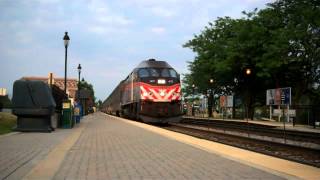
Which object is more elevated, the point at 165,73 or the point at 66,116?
the point at 165,73

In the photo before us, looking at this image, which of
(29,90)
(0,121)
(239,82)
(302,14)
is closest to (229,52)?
(239,82)

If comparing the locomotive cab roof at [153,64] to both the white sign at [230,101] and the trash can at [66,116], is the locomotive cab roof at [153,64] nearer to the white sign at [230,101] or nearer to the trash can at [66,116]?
the trash can at [66,116]

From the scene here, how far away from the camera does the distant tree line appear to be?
43062mm

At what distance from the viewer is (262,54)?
4984 centimetres

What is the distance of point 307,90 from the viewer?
48.9 metres

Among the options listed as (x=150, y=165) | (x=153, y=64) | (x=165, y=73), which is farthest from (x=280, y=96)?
(x=150, y=165)

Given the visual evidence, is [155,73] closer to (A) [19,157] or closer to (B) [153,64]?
(B) [153,64]

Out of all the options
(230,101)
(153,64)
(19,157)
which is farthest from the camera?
(230,101)

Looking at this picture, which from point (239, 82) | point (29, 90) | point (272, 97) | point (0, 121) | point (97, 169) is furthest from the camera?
point (239, 82)

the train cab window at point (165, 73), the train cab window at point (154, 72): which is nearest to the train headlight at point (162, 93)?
the train cab window at point (154, 72)

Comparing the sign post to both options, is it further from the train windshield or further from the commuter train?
the train windshield

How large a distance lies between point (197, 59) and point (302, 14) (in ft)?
72.1

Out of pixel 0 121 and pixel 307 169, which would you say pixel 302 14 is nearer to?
pixel 0 121

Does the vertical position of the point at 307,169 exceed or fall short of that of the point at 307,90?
it falls short
